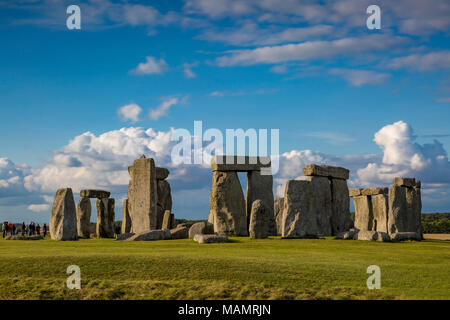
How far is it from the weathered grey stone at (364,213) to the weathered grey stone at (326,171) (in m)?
2.16

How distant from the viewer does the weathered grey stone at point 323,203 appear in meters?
24.9

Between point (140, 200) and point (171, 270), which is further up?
point (140, 200)

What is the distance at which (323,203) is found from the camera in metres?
25.6

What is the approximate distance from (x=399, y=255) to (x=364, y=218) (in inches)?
544

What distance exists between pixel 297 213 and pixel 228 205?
357 cm

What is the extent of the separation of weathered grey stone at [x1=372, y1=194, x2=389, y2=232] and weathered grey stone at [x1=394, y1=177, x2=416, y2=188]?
1110mm

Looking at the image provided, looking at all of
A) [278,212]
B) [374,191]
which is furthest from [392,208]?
[278,212]

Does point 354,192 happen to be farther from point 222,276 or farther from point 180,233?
point 222,276

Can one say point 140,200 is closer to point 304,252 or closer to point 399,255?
point 304,252

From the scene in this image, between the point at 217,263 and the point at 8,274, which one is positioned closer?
the point at 8,274
